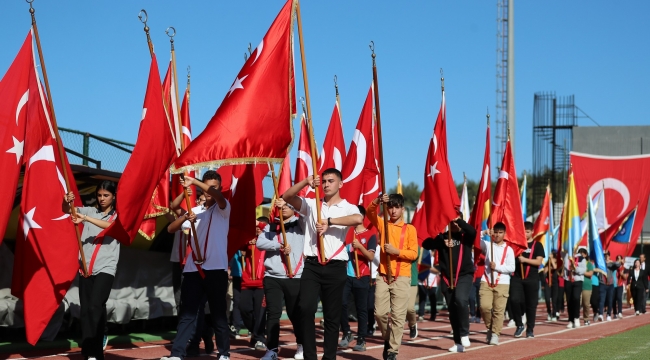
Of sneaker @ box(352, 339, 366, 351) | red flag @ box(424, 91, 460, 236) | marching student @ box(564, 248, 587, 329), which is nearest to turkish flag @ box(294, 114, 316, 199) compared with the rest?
red flag @ box(424, 91, 460, 236)

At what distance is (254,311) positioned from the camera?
48.0ft

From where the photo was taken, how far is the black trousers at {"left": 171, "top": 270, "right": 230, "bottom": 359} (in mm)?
10352

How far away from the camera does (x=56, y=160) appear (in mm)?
10906

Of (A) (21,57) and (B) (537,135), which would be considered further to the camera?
(B) (537,135)

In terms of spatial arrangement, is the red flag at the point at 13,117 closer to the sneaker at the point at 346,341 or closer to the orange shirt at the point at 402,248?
the orange shirt at the point at 402,248

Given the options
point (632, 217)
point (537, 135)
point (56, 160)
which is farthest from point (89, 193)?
point (537, 135)

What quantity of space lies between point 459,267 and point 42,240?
6.42 m

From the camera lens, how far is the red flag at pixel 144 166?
10086 mm

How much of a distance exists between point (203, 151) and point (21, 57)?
252 centimetres

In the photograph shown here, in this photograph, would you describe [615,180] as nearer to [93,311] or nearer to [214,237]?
[214,237]

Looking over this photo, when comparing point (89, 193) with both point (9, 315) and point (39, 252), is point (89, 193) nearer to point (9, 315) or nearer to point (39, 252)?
point (9, 315)

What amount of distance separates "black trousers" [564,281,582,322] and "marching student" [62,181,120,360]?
13.5m

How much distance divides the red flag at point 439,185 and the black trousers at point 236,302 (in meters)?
3.58

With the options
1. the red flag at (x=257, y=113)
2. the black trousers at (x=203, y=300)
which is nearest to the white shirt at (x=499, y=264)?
the black trousers at (x=203, y=300)
